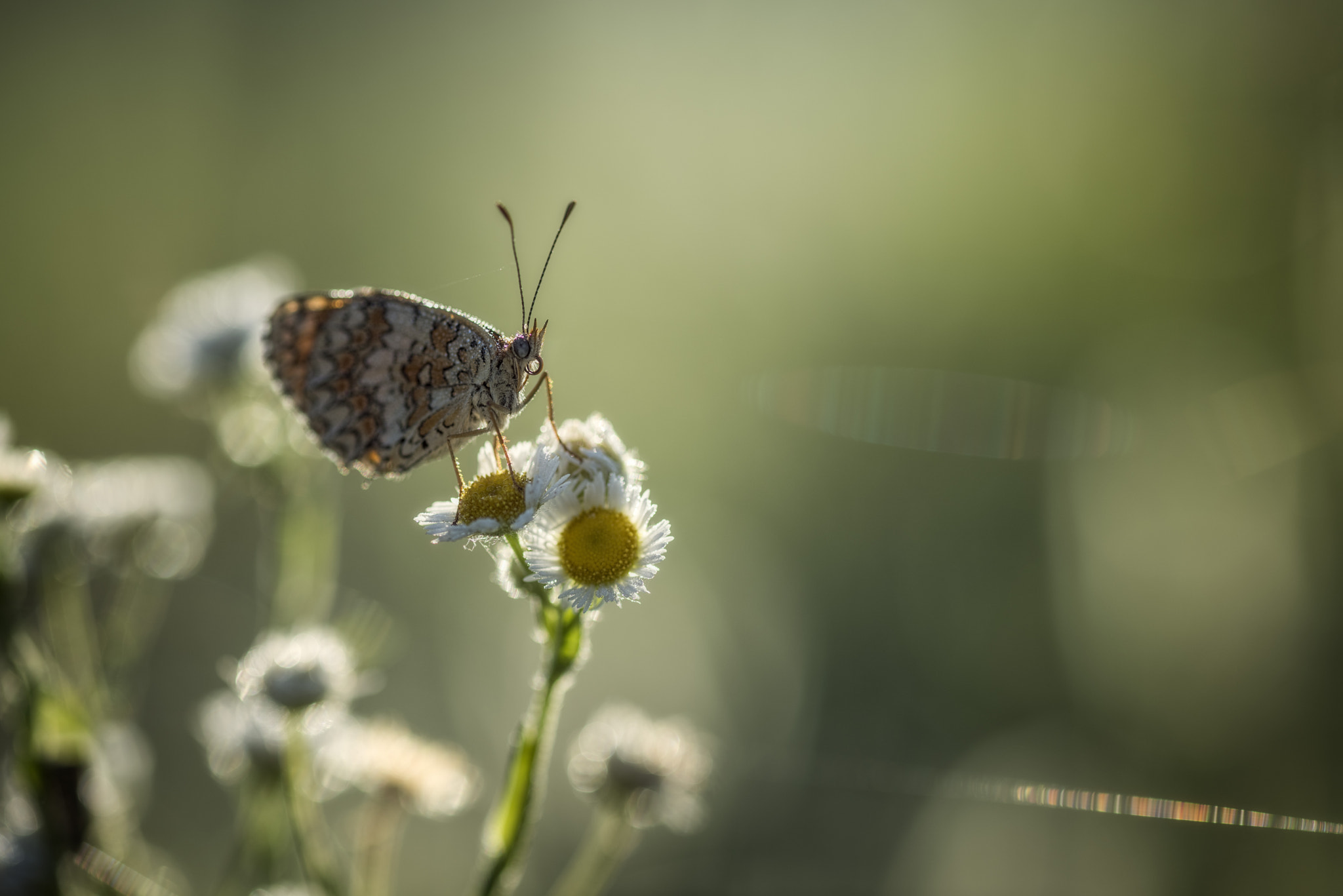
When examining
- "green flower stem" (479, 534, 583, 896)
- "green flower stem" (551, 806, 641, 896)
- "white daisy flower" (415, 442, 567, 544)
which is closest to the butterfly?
"white daisy flower" (415, 442, 567, 544)

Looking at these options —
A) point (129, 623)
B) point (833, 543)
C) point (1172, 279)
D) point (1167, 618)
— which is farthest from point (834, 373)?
point (129, 623)

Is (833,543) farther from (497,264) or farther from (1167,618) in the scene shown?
(497,264)

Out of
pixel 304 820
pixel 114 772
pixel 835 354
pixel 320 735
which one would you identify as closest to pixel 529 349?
pixel 320 735

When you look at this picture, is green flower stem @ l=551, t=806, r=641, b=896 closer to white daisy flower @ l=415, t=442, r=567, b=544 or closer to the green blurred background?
white daisy flower @ l=415, t=442, r=567, b=544

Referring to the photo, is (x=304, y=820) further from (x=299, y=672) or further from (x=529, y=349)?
→ (x=529, y=349)

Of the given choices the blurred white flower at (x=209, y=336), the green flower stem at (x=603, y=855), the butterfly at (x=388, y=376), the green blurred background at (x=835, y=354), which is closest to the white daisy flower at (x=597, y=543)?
the butterfly at (x=388, y=376)
